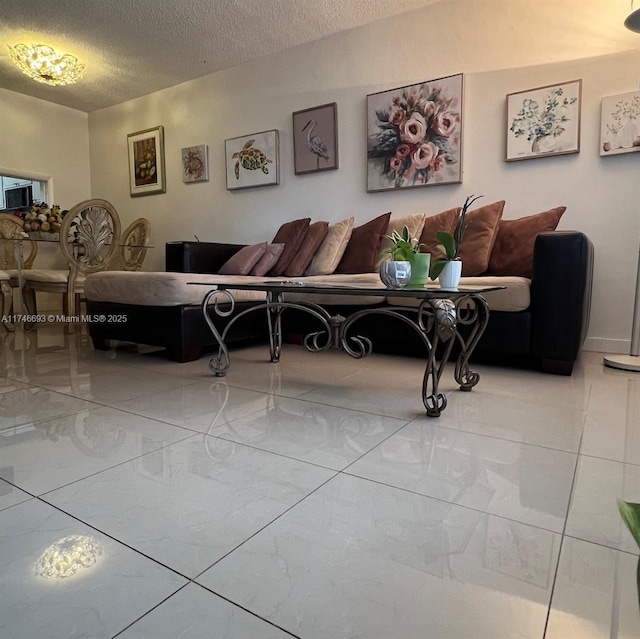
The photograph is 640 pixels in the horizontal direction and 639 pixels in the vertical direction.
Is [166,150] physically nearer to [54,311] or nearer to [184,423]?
[54,311]

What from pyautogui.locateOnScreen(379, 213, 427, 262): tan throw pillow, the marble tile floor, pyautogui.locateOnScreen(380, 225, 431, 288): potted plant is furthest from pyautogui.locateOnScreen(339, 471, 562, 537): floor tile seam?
pyautogui.locateOnScreen(379, 213, 427, 262): tan throw pillow

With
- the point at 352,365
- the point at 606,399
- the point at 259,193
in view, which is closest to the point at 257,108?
the point at 259,193

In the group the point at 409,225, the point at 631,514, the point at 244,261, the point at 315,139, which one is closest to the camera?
the point at 631,514

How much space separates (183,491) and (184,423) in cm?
46

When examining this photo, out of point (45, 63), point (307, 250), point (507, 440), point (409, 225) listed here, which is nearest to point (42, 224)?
point (45, 63)

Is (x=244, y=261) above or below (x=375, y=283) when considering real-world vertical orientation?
above

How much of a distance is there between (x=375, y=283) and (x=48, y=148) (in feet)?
15.2

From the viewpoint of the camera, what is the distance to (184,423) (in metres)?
1.37

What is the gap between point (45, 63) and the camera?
3574mm

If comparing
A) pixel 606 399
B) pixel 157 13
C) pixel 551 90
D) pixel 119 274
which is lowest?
pixel 606 399

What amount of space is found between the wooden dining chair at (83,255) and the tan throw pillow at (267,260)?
1246mm

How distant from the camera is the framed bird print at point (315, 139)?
136 inches

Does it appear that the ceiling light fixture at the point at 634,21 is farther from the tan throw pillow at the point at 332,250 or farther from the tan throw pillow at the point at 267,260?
the tan throw pillow at the point at 267,260

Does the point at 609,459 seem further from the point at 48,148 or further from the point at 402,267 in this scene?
the point at 48,148
